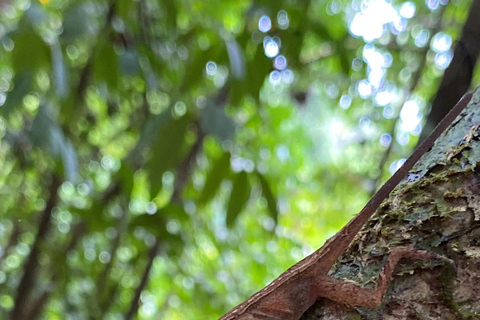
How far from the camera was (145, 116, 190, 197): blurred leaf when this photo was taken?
5.52 ft

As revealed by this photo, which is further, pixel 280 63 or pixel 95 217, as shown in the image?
pixel 280 63

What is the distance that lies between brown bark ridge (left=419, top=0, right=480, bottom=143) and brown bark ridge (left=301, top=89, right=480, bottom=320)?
Result: 0.89ft

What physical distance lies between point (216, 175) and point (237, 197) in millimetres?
146

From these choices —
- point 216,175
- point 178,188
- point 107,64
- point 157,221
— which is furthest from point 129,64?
point 178,188

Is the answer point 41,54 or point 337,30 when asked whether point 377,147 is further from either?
point 41,54

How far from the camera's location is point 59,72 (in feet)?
5.08

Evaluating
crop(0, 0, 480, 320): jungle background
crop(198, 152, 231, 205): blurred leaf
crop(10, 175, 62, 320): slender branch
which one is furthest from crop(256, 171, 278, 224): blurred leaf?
crop(10, 175, 62, 320): slender branch

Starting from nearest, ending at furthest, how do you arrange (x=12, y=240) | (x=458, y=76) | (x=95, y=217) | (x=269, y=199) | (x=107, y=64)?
(x=458, y=76), (x=269, y=199), (x=107, y=64), (x=95, y=217), (x=12, y=240)

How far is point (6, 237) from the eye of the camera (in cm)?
374

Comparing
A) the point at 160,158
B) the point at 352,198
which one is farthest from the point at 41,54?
the point at 352,198

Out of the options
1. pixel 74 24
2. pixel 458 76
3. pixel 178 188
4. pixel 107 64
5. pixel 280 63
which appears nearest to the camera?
pixel 458 76

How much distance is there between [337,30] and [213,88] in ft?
3.65

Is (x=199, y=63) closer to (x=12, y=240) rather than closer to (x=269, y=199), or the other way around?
(x=269, y=199)

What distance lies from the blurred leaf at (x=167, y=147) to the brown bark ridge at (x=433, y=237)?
891 millimetres
